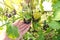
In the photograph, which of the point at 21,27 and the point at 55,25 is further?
the point at 21,27

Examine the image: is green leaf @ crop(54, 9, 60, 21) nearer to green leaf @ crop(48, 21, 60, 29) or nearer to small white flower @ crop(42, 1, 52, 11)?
green leaf @ crop(48, 21, 60, 29)

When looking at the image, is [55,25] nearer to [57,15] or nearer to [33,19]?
[57,15]

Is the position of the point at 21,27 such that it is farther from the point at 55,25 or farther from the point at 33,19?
the point at 55,25

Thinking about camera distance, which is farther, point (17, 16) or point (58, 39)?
point (17, 16)

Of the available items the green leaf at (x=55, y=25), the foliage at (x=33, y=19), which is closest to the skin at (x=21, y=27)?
the foliage at (x=33, y=19)

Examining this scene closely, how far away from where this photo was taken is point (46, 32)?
777 millimetres

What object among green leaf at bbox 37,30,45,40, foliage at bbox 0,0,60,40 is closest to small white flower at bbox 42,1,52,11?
foliage at bbox 0,0,60,40

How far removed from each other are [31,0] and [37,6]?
0.03 meters

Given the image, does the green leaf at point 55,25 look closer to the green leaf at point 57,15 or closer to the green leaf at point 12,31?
the green leaf at point 57,15

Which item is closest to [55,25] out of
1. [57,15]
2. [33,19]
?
[57,15]

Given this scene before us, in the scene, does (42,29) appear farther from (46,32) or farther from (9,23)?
(9,23)

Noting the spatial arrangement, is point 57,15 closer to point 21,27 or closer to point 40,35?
point 40,35

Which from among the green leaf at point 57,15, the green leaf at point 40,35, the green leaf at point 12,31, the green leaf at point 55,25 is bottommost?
the green leaf at point 40,35

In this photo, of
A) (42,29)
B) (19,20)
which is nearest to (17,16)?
(19,20)
